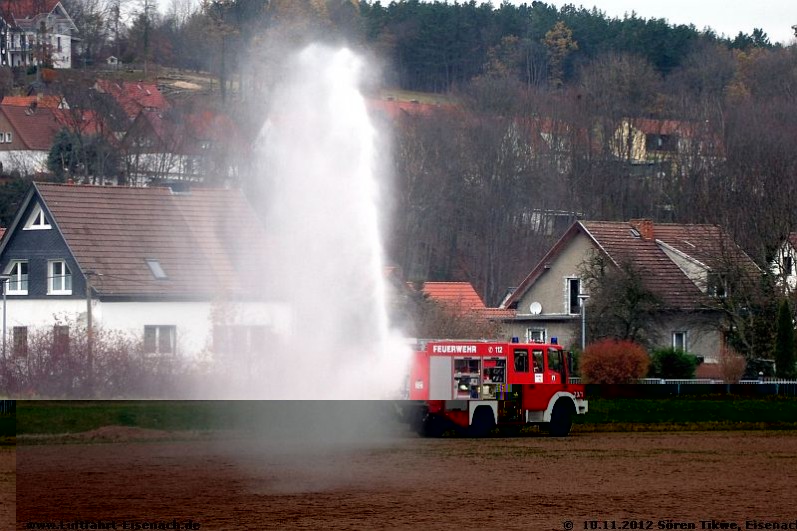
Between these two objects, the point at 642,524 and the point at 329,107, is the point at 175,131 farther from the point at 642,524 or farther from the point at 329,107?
the point at 642,524

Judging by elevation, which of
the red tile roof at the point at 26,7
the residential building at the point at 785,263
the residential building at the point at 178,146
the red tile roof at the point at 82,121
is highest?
the red tile roof at the point at 26,7

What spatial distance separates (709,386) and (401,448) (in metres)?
20.0

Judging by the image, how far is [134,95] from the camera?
148m

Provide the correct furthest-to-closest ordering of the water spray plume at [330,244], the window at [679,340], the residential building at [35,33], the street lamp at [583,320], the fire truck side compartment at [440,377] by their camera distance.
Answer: the residential building at [35,33] → the window at [679,340] → the street lamp at [583,320] → the water spray plume at [330,244] → the fire truck side compartment at [440,377]

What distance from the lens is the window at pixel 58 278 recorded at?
58375mm

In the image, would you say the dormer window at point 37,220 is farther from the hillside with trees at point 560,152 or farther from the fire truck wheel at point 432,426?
the hillside with trees at point 560,152

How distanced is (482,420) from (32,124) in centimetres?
11632

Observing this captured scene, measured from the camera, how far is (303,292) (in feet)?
156

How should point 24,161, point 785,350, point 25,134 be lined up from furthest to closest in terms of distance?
point 25,134 < point 24,161 < point 785,350

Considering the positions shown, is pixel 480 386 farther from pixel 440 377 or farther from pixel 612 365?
pixel 612 365

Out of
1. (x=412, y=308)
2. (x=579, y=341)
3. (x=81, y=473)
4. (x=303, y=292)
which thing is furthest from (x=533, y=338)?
(x=81, y=473)

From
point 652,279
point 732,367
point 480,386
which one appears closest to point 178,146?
point 652,279

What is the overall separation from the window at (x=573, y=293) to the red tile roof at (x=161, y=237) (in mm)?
25806

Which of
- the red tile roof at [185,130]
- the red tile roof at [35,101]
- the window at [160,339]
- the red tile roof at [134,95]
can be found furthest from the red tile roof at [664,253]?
the red tile roof at [35,101]
